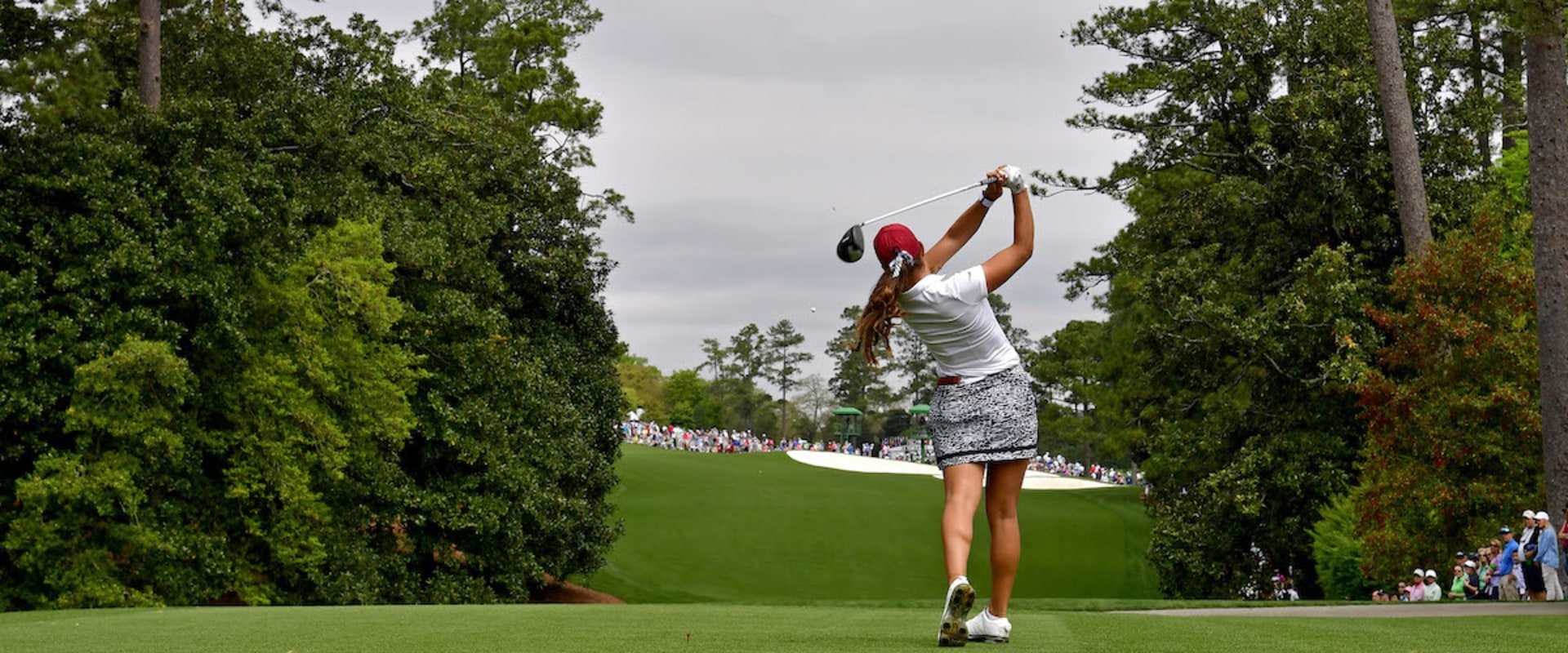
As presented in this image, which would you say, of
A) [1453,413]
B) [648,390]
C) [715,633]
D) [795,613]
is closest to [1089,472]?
[648,390]

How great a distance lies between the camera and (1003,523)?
7.03 metres

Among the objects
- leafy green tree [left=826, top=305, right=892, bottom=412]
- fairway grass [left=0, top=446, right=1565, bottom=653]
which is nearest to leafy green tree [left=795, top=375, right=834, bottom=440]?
leafy green tree [left=826, top=305, right=892, bottom=412]

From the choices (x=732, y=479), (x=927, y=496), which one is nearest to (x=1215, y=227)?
(x=927, y=496)

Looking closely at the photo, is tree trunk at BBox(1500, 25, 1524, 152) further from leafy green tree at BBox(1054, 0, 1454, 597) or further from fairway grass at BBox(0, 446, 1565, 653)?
fairway grass at BBox(0, 446, 1565, 653)

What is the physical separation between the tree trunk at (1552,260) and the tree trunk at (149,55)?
19.3 meters

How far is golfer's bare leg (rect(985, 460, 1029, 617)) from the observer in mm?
6902

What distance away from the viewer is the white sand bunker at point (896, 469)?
63219 millimetres

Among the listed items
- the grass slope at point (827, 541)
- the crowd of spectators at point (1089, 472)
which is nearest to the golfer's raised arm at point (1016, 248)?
the grass slope at point (827, 541)

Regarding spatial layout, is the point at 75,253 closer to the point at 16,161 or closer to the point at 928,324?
the point at 16,161

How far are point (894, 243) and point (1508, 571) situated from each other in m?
14.8

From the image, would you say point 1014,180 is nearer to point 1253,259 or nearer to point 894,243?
point 894,243

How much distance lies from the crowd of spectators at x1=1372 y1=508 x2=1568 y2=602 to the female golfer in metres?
12.4

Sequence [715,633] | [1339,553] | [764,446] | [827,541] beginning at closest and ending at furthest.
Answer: [715,633], [1339,553], [827,541], [764,446]

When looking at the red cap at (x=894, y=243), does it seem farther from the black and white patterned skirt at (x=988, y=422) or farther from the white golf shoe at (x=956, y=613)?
the white golf shoe at (x=956, y=613)
